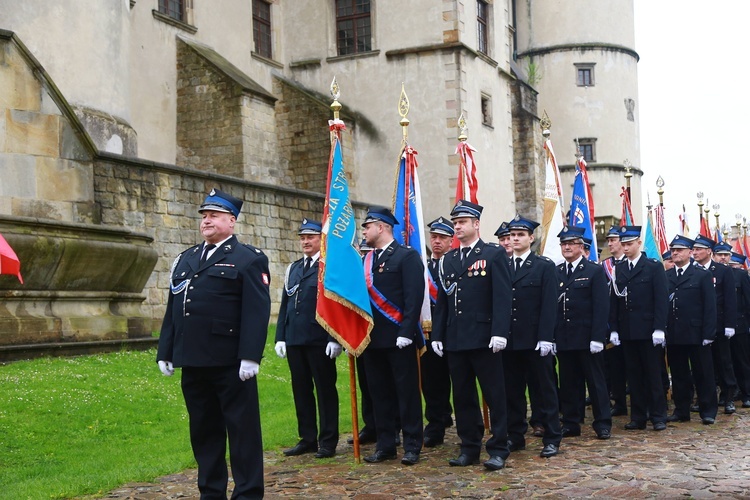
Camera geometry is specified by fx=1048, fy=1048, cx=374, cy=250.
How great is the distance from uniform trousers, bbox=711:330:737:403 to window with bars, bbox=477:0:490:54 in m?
17.6

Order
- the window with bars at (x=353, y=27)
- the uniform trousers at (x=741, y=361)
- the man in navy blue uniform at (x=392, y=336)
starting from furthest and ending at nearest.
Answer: the window with bars at (x=353, y=27) → the uniform trousers at (x=741, y=361) → the man in navy blue uniform at (x=392, y=336)

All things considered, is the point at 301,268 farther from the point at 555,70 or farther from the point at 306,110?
the point at 555,70

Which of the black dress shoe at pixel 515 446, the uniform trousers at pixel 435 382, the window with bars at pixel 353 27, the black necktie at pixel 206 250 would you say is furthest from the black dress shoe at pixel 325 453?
the window with bars at pixel 353 27

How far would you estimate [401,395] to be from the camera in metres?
8.81

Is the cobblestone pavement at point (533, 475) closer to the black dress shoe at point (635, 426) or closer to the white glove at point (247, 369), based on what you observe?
the black dress shoe at point (635, 426)

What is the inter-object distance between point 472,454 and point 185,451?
257 cm

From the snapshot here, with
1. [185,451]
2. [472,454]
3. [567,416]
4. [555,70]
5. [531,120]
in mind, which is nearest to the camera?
[472,454]

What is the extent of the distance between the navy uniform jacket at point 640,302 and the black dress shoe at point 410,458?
11.9 feet

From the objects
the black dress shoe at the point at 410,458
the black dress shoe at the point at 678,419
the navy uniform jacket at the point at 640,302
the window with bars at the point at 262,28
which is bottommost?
A: the black dress shoe at the point at 678,419

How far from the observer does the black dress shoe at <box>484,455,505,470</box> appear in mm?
8164

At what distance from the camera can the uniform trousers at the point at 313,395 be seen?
914 centimetres

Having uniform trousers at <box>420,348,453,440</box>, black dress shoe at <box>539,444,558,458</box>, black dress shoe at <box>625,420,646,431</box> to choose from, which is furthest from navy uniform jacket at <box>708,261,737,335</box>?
black dress shoe at <box>539,444,558,458</box>

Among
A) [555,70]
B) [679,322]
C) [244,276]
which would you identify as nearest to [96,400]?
[244,276]

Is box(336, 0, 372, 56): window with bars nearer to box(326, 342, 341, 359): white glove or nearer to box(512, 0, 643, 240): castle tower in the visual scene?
box(512, 0, 643, 240): castle tower
